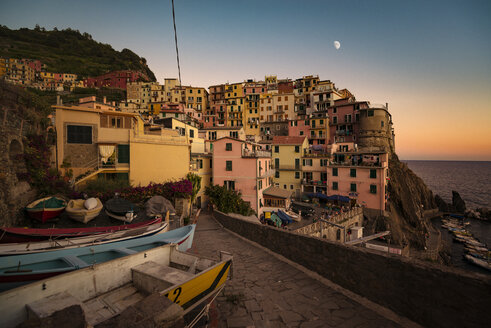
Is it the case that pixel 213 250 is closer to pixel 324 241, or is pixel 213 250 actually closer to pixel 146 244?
pixel 146 244

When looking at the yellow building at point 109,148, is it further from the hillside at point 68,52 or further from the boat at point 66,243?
the hillside at point 68,52

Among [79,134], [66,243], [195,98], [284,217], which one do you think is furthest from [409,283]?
[195,98]

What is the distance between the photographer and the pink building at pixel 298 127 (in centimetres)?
4859

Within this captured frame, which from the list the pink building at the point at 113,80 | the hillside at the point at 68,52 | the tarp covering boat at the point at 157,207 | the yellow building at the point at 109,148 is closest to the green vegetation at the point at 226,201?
the yellow building at the point at 109,148

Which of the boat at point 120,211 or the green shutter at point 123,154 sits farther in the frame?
the green shutter at point 123,154

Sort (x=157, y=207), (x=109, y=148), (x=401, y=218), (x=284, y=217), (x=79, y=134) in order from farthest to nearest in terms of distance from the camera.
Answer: (x=401, y=218)
(x=284, y=217)
(x=109, y=148)
(x=79, y=134)
(x=157, y=207)

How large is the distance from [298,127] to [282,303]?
46852 mm

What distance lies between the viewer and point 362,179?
31188 mm

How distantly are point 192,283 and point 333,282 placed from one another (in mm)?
4393

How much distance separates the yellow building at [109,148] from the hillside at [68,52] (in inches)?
3642

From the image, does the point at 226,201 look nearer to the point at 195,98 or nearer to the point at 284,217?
the point at 284,217

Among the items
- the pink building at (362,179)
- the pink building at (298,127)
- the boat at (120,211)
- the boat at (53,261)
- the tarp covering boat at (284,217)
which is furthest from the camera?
the pink building at (298,127)

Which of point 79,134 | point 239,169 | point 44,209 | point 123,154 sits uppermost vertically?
point 79,134

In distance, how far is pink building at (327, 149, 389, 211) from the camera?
98.2 ft
